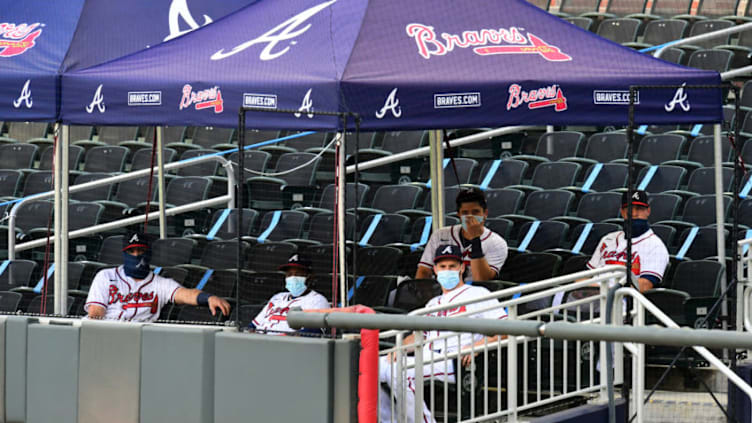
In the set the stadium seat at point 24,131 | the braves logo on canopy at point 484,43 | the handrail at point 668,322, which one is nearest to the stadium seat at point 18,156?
the stadium seat at point 24,131

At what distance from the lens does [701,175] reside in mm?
13039

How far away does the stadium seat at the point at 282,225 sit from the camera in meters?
12.0

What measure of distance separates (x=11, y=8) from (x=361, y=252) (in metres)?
4.21

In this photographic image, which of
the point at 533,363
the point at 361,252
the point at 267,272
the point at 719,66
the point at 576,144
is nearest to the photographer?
the point at 533,363

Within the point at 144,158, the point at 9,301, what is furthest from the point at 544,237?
the point at 144,158

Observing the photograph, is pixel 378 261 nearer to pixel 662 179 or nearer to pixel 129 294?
pixel 129 294

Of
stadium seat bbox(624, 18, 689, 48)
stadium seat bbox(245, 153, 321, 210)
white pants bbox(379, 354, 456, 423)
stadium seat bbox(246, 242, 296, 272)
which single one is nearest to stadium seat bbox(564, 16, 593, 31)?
stadium seat bbox(624, 18, 689, 48)

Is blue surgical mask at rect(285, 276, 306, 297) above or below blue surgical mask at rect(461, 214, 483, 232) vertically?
below

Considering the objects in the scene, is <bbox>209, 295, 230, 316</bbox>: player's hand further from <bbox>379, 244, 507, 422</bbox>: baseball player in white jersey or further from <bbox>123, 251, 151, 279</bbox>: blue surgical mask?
<bbox>379, 244, 507, 422</bbox>: baseball player in white jersey

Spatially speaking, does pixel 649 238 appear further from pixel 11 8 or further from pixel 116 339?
pixel 11 8

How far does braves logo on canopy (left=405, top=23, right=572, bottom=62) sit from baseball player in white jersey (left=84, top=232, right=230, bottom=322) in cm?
291

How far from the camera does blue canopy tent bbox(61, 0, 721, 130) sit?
27.4 feet

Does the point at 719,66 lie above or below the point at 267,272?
above

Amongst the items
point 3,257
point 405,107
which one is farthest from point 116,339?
point 3,257
